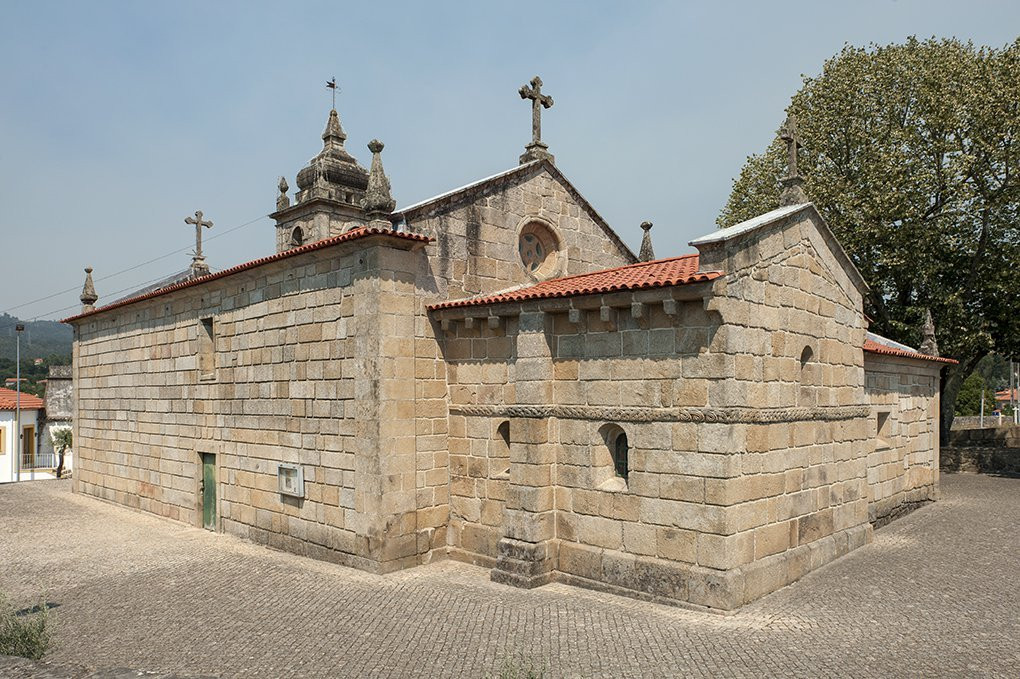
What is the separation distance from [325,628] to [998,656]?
701cm

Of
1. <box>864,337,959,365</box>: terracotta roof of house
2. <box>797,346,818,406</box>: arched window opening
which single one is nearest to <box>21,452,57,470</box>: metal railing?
<box>864,337,959,365</box>: terracotta roof of house

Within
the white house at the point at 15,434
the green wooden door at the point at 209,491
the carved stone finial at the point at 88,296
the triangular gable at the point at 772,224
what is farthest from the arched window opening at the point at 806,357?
the white house at the point at 15,434

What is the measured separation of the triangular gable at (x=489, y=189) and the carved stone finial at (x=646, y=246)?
2.22ft

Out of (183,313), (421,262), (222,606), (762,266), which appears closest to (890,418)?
(762,266)

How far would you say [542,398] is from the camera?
1035 centimetres

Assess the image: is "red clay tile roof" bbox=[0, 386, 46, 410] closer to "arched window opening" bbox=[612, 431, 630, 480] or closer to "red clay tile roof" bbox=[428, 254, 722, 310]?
"red clay tile roof" bbox=[428, 254, 722, 310]

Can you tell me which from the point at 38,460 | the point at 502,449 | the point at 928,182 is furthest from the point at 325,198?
the point at 38,460

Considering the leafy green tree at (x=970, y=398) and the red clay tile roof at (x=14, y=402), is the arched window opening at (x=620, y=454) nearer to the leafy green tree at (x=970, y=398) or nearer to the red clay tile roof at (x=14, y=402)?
the red clay tile roof at (x=14, y=402)

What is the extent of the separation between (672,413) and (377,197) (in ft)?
18.3

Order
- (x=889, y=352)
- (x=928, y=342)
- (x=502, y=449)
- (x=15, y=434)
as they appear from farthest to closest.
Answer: (x=15, y=434), (x=928, y=342), (x=889, y=352), (x=502, y=449)

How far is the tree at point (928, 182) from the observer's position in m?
20.8

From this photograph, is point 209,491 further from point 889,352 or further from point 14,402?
point 14,402

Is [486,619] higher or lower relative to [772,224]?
lower

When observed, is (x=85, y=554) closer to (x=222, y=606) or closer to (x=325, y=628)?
(x=222, y=606)
